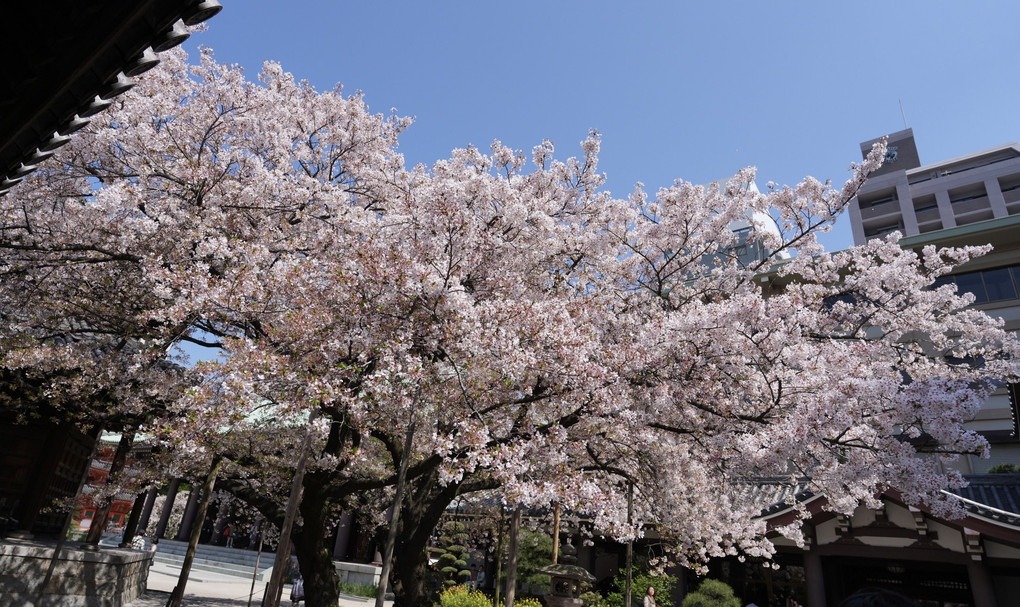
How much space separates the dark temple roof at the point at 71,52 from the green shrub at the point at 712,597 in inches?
695

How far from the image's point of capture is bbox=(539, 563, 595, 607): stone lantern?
13072 millimetres

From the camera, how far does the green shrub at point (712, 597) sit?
616 inches

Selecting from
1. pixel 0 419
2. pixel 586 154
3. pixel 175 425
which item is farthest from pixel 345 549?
pixel 586 154

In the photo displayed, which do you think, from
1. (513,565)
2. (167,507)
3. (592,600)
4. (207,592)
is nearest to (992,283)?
(592,600)

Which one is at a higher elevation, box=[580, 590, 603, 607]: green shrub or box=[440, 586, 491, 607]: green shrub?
box=[580, 590, 603, 607]: green shrub

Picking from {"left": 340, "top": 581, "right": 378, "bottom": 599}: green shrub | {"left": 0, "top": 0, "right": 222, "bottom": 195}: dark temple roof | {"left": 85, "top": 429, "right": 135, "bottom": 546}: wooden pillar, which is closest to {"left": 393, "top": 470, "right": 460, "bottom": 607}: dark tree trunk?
{"left": 85, "top": 429, "right": 135, "bottom": 546}: wooden pillar

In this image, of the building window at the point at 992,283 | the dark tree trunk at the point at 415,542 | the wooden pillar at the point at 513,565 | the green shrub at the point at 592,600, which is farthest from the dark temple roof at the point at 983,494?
the building window at the point at 992,283

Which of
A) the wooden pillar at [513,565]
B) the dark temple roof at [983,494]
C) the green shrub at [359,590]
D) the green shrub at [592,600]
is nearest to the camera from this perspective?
the wooden pillar at [513,565]

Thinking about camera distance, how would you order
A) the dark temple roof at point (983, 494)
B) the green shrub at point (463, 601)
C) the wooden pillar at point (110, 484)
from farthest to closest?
1. the green shrub at point (463, 601)
2. the dark temple roof at point (983, 494)
3. the wooden pillar at point (110, 484)

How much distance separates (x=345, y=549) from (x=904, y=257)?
Answer: 94.6 ft

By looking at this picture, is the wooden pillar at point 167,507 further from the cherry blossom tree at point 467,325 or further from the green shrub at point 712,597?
the green shrub at point 712,597

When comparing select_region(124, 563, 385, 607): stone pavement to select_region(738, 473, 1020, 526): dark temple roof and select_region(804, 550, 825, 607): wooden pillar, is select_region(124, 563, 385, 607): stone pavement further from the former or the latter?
select_region(804, 550, 825, 607): wooden pillar

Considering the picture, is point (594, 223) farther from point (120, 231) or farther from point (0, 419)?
point (0, 419)

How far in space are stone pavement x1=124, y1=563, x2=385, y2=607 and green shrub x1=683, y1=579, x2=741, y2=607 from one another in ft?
40.0
